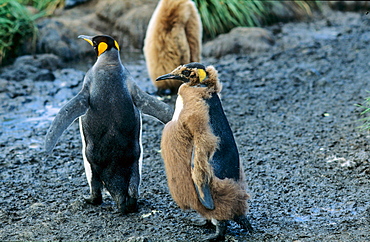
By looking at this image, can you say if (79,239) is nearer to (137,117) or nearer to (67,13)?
(137,117)

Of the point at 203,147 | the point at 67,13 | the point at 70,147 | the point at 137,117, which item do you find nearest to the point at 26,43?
the point at 67,13

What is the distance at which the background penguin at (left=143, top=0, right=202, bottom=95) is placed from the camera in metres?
5.82

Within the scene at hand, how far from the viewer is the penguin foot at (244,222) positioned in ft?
9.91

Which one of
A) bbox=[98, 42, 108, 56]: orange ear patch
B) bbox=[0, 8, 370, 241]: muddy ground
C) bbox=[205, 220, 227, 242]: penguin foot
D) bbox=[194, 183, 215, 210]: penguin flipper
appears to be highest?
bbox=[98, 42, 108, 56]: orange ear patch

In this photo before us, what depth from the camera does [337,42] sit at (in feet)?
24.5

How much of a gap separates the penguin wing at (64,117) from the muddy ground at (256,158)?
1.88 feet

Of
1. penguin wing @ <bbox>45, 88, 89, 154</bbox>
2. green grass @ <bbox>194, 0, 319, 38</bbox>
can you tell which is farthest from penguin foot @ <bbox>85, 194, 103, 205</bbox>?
green grass @ <bbox>194, 0, 319, 38</bbox>

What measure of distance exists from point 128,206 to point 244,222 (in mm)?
866

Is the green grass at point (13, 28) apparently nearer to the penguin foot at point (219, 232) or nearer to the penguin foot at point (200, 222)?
the penguin foot at point (200, 222)

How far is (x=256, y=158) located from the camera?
14.2ft

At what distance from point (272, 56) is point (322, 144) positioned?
287cm

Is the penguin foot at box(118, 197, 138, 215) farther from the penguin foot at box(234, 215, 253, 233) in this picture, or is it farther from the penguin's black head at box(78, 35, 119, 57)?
the penguin's black head at box(78, 35, 119, 57)

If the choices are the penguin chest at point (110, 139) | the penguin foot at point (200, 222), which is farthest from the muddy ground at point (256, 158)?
the penguin chest at point (110, 139)

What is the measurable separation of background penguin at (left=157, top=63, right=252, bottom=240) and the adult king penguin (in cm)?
44
